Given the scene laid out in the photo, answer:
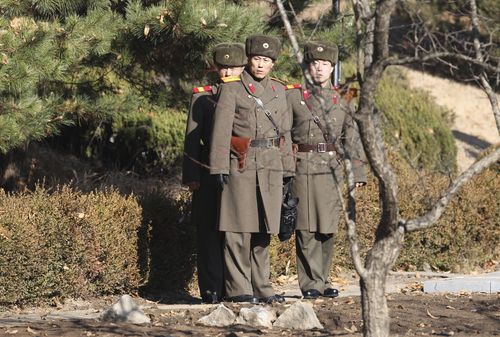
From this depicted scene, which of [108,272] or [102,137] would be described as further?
[102,137]

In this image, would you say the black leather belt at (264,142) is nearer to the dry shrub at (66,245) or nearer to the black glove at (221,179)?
the black glove at (221,179)

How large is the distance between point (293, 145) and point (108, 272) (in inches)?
67.9

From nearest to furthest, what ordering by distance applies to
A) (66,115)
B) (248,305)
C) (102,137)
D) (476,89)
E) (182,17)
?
1. (248,305)
2. (182,17)
3. (66,115)
4. (102,137)
5. (476,89)

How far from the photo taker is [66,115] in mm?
10203

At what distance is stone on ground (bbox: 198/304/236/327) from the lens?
722 cm

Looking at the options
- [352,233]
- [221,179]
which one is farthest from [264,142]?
[352,233]

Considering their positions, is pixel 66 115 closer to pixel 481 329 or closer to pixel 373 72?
pixel 481 329

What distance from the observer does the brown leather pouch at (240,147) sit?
8477 millimetres

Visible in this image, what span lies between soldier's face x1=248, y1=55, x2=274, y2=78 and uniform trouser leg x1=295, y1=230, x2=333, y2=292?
4.32 ft

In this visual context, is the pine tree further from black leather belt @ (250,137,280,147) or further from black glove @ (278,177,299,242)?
black glove @ (278,177,299,242)

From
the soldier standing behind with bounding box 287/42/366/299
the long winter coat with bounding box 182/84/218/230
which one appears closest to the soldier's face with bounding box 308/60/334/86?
the soldier standing behind with bounding box 287/42/366/299

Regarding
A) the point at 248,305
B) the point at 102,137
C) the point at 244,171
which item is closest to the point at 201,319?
the point at 248,305

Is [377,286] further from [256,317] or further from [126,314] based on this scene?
[126,314]

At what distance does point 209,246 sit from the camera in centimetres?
881
